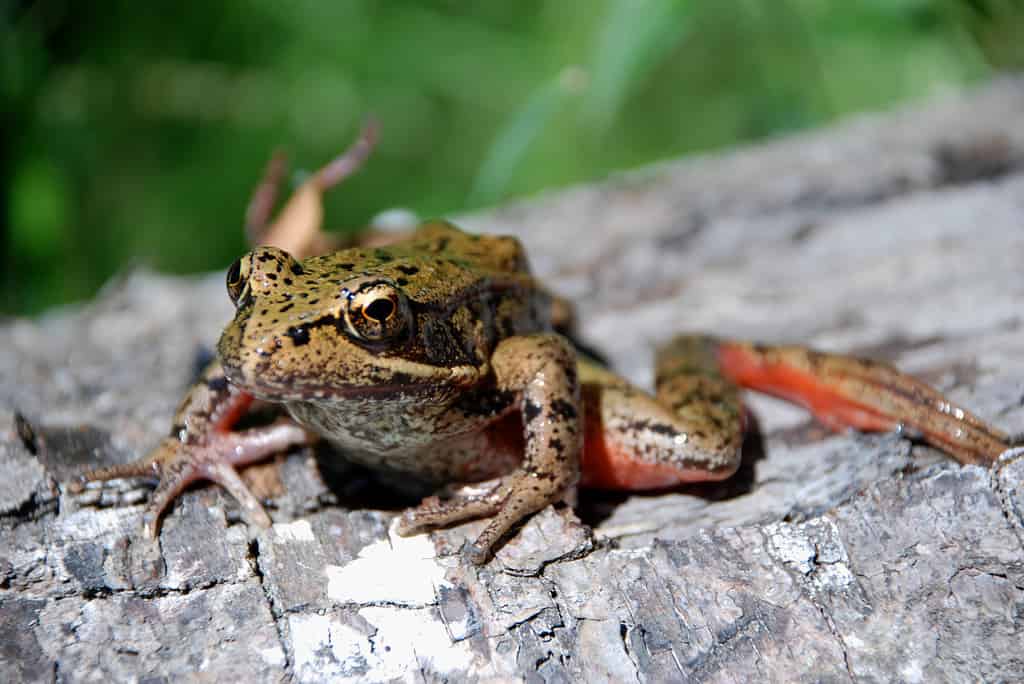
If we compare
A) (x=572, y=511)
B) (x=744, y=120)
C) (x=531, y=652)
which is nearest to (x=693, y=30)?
(x=744, y=120)

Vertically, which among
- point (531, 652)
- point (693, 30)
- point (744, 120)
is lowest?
point (531, 652)

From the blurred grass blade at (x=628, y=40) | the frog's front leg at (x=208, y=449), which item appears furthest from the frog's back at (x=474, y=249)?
the blurred grass blade at (x=628, y=40)

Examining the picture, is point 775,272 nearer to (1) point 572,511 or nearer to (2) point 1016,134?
(2) point 1016,134

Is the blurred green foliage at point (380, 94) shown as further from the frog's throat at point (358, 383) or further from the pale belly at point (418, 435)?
the frog's throat at point (358, 383)

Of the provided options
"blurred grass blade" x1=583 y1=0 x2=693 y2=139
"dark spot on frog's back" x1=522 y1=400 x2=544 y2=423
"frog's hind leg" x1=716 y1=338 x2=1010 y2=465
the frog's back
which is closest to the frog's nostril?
the frog's back

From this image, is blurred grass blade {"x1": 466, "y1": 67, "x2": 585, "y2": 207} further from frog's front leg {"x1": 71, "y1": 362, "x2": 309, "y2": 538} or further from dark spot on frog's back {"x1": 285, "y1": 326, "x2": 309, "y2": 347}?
dark spot on frog's back {"x1": 285, "y1": 326, "x2": 309, "y2": 347}

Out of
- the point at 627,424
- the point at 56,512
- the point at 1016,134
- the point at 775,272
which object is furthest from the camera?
the point at 1016,134

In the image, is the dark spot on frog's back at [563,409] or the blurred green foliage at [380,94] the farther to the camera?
the blurred green foliage at [380,94]
